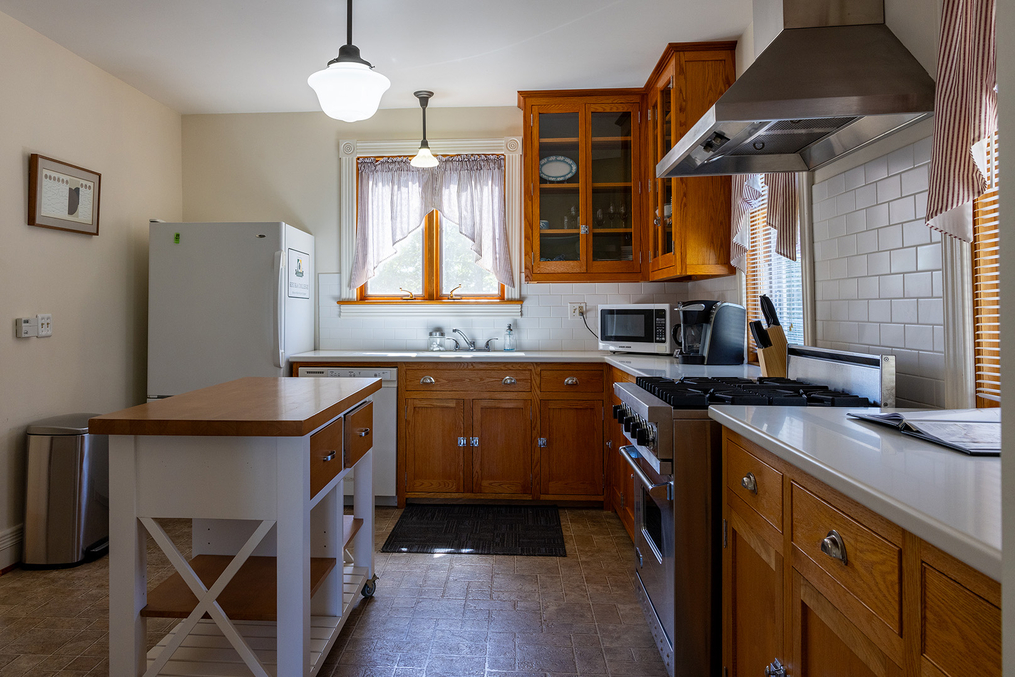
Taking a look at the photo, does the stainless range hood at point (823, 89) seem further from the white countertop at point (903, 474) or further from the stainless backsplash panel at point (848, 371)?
the white countertop at point (903, 474)

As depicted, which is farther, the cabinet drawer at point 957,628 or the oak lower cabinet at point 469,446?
the oak lower cabinet at point 469,446

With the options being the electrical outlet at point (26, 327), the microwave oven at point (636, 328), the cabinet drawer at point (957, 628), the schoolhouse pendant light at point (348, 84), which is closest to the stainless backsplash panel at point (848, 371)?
the cabinet drawer at point (957, 628)

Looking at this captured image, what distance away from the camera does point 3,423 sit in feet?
9.34

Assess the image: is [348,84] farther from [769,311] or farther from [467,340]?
[467,340]

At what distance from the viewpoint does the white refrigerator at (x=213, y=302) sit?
3613mm

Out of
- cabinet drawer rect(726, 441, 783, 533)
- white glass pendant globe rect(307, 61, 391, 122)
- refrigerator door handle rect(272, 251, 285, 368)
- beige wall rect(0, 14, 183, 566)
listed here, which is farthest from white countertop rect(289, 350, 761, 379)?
white glass pendant globe rect(307, 61, 391, 122)

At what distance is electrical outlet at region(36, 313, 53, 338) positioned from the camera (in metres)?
3.03

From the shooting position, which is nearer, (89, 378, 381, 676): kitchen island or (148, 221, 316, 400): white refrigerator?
(89, 378, 381, 676): kitchen island

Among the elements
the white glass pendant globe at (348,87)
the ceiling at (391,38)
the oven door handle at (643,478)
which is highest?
the ceiling at (391,38)

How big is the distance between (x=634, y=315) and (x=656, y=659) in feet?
6.82

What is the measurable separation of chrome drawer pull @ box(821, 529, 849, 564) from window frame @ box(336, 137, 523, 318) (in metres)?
3.28

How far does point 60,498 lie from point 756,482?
310 cm

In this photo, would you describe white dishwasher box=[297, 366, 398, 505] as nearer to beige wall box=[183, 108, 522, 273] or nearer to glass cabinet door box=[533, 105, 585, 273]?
beige wall box=[183, 108, 522, 273]

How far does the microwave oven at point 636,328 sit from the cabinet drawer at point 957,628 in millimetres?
2741
